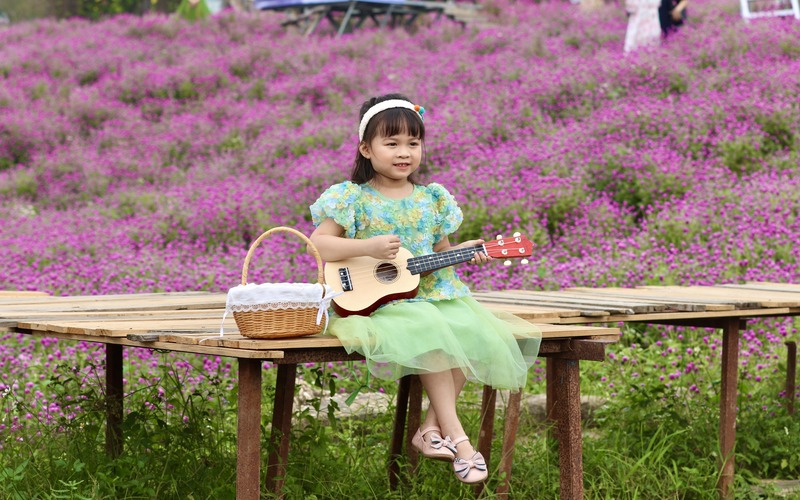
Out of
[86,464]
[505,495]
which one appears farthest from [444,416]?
[86,464]

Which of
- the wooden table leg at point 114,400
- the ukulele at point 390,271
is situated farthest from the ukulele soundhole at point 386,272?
the wooden table leg at point 114,400

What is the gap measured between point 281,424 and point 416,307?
0.78m

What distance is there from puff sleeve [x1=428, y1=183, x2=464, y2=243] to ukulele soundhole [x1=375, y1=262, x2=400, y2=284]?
389 millimetres

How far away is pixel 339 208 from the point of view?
3930mm

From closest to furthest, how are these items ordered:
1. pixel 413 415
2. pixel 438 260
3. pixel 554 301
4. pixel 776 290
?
1. pixel 438 260
2. pixel 413 415
3. pixel 554 301
4. pixel 776 290

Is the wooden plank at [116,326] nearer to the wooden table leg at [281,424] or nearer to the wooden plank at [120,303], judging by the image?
the wooden table leg at [281,424]

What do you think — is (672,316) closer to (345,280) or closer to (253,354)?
(345,280)

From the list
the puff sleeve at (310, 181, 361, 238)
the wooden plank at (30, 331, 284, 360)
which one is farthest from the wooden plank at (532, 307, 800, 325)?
the wooden plank at (30, 331, 284, 360)

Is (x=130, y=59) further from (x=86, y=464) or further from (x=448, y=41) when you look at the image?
(x=86, y=464)

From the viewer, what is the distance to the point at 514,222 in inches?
336

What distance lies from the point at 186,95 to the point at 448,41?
5.02 m

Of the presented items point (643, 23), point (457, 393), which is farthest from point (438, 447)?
point (643, 23)

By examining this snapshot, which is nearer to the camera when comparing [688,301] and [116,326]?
[116,326]

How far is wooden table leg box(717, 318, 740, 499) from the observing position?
4523 millimetres
